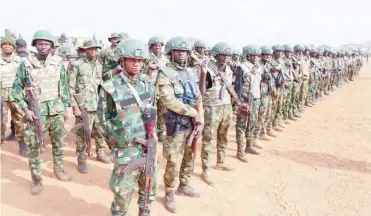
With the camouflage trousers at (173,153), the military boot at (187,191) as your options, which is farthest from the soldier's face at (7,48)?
the military boot at (187,191)

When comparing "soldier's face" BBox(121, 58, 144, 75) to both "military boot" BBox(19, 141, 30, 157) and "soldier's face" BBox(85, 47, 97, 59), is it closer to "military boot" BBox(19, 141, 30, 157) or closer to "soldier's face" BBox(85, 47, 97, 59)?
"soldier's face" BBox(85, 47, 97, 59)

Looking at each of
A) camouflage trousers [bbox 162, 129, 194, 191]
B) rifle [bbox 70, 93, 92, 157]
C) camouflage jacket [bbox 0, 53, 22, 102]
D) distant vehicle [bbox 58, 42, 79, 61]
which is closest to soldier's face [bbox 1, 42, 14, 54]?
camouflage jacket [bbox 0, 53, 22, 102]

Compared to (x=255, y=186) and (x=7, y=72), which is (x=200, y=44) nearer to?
(x=255, y=186)

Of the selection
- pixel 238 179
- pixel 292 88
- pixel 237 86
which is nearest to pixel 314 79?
pixel 292 88

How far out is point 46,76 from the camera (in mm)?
4559

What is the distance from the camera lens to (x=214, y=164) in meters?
6.25

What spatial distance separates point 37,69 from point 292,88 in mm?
7871

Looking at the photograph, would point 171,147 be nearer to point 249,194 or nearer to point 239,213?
point 239,213

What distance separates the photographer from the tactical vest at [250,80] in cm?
645

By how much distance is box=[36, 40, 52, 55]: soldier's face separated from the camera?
4.38 metres

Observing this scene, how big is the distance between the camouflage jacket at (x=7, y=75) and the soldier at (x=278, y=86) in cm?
607

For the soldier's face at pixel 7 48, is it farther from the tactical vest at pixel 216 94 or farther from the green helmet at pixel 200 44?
the tactical vest at pixel 216 94

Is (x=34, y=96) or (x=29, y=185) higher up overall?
(x=34, y=96)

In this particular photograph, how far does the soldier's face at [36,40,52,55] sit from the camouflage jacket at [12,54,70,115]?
13cm
